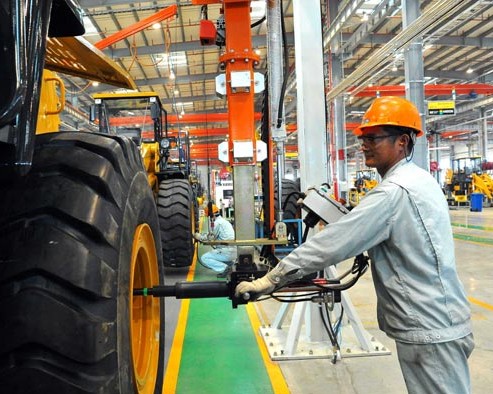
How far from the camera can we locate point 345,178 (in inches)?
717

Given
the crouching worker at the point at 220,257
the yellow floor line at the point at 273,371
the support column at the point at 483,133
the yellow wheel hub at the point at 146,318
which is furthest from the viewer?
the support column at the point at 483,133

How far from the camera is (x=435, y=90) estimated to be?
21.1m

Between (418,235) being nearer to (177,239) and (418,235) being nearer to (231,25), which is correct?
(231,25)

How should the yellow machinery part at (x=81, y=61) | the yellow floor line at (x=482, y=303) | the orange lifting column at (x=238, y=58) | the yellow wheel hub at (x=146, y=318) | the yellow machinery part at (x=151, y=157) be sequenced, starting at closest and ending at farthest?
the yellow wheel hub at (x=146, y=318) → the yellow machinery part at (x=81, y=61) → the orange lifting column at (x=238, y=58) → the yellow floor line at (x=482, y=303) → the yellow machinery part at (x=151, y=157)

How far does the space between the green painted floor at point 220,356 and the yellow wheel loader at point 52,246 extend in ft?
7.05

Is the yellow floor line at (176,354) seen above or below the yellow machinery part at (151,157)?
below

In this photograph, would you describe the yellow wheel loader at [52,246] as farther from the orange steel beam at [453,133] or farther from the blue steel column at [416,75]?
the orange steel beam at [453,133]

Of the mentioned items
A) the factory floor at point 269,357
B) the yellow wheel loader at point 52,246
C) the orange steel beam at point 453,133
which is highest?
the orange steel beam at point 453,133

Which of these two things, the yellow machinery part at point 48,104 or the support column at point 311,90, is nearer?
the yellow machinery part at point 48,104

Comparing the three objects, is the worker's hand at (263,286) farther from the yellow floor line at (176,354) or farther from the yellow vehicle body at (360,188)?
the yellow vehicle body at (360,188)

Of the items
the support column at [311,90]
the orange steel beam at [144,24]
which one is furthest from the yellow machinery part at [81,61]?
A: the orange steel beam at [144,24]

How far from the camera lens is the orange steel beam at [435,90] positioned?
65.6 ft

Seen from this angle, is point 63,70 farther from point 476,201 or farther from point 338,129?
point 476,201

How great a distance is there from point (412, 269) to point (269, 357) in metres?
2.53
